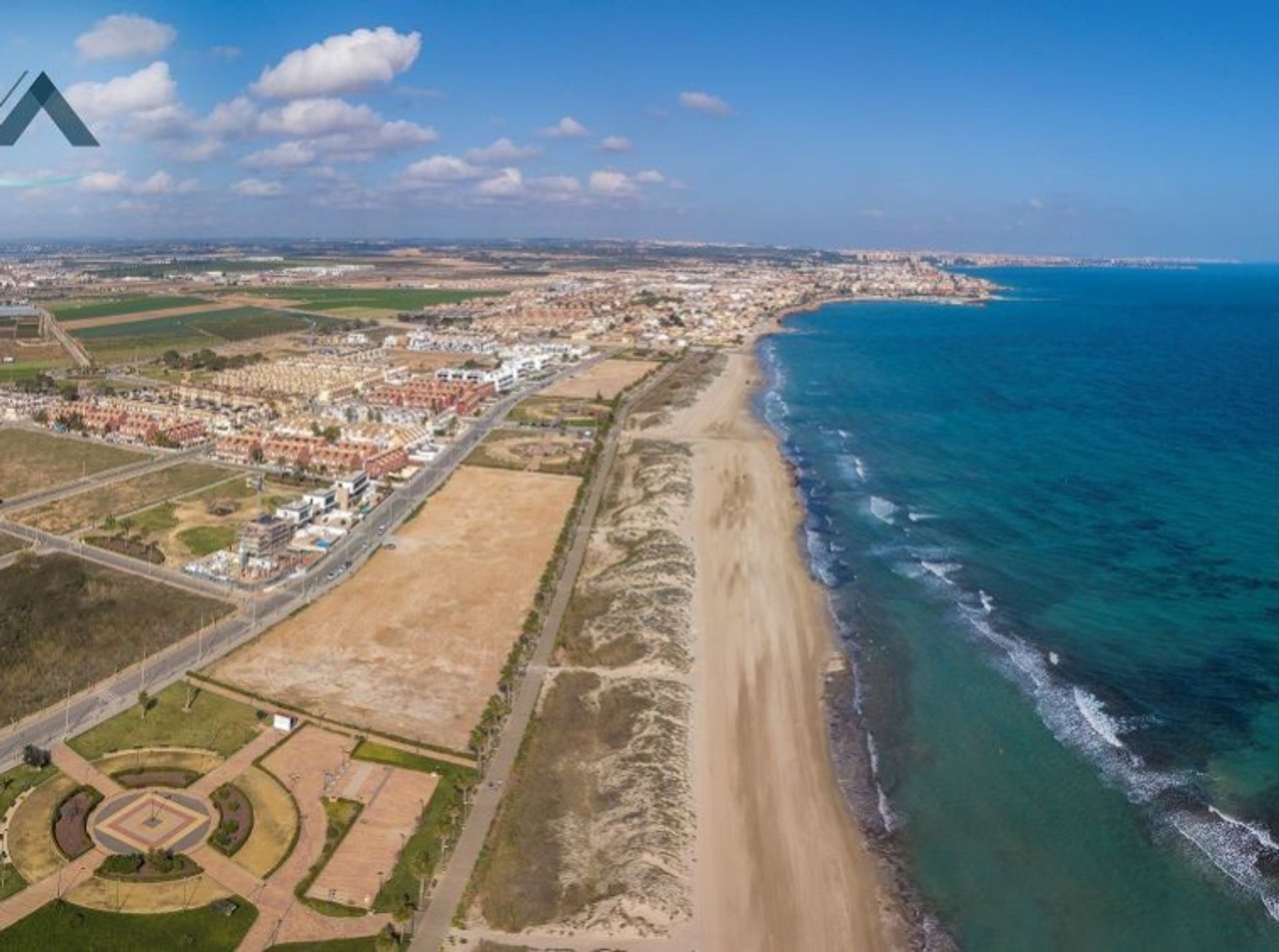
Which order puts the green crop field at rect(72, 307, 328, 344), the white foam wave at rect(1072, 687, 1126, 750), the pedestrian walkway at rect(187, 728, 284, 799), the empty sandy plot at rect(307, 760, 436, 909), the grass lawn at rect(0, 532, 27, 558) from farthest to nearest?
the green crop field at rect(72, 307, 328, 344) < the grass lawn at rect(0, 532, 27, 558) < the white foam wave at rect(1072, 687, 1126, 750) < the pedestrian walkway at rect(187, 728, 284, 799) < the empty sandy plot at rect(307, 760, 436, 909)

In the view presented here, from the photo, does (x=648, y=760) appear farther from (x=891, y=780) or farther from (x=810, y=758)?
(x=891, y=780)

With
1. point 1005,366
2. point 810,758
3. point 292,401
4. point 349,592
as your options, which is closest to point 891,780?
point 810,758

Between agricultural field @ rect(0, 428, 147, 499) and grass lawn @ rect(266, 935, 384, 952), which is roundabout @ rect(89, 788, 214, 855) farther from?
agricultural field @ rect(0, 428, 147, 499)

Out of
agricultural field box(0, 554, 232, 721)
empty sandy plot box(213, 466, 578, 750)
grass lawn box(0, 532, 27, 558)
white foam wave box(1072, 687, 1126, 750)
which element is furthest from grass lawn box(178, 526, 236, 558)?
white foam wave box(1072, 687, 1126, 750)

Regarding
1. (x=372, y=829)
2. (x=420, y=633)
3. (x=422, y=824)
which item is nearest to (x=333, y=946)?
(x=372, y=829)

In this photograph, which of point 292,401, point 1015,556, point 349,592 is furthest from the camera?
point 292,401

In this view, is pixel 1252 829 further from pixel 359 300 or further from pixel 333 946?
pixel 359 300
